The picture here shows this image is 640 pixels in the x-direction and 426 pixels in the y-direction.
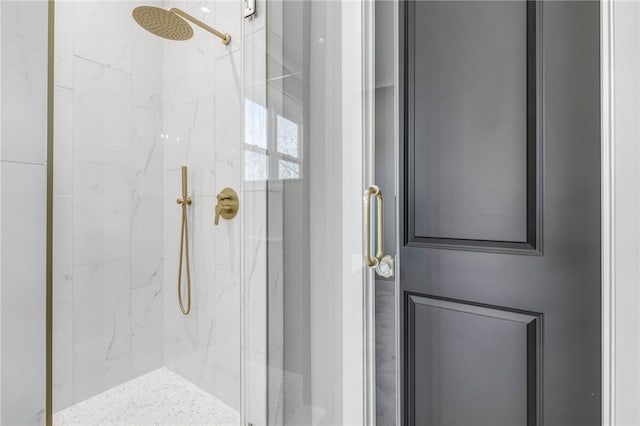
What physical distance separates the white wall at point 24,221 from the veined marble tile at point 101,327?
174mm

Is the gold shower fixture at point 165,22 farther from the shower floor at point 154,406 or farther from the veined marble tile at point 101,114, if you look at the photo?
the shower floor at point 154,406

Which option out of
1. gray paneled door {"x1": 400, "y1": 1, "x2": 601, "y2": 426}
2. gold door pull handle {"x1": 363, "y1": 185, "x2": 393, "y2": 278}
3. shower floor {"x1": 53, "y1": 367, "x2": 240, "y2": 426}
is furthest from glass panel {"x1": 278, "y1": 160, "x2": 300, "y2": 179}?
shower floor {"x1": 53, "y1": 367, "x2": 240, "y2": 426}

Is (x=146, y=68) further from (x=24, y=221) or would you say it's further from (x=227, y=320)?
(x=227, y=320)

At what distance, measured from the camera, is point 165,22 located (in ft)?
3.54

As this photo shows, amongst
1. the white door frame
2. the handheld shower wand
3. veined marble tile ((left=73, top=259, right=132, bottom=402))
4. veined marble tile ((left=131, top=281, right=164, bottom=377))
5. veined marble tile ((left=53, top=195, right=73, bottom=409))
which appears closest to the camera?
the white door frame

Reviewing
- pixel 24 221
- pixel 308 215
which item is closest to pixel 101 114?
pixel 24 221

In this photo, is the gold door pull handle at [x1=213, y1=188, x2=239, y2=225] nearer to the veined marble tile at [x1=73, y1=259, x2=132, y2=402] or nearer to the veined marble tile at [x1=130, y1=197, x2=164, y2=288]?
the veined marble tile at [x1=130, y1=197, x2=164, y2=288]

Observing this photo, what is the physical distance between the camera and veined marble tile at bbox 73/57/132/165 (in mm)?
862

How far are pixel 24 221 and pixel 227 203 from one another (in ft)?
2.04

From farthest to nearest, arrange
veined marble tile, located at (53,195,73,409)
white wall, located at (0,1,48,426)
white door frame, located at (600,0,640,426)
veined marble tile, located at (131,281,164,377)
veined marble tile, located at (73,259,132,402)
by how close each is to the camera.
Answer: veined marble tile, located at (131,281,164,377) → veined marble tile, located at (73,259,132,402) → veined marble tile, located at (53,195,73,409) → white wall, located at (0,1,48,426) → white door frame, located at (600,0,640,426)

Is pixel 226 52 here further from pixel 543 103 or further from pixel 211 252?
pixel 543 103

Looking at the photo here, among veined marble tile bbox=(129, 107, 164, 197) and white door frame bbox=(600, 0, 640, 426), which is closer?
white door frame bbox=(600, 0, 640, 426)

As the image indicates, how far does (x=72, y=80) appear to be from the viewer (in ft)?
2.75

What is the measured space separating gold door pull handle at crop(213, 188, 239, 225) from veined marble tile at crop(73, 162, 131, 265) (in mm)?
345
